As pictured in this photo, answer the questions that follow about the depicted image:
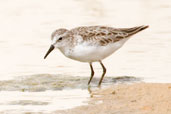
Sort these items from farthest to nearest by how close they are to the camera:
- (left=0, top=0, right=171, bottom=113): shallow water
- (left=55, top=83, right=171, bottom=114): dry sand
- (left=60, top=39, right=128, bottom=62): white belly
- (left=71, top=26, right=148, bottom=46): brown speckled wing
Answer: (left=71, top=26, right=148, bottom=46): brown speckled wing < (left=60, top=39, right=128, bottom=62): white belly < (left=0, top=0, right=171, bottom=113): shallow water < (left=55, top=83, right=171, bottom=114): dry sand

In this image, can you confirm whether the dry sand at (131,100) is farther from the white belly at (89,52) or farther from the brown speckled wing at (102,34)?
the brown speckled wing at (102,34)

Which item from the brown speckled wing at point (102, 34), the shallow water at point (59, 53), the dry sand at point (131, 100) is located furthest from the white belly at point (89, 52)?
the dry sand at point (131, 100)

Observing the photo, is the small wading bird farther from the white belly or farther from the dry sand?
the dry sand

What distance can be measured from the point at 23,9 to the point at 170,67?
6.38m

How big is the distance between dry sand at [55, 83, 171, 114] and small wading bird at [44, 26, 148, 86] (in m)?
0.96

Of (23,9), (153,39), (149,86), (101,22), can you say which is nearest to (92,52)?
(149,86)

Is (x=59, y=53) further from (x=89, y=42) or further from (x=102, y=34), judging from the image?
(x=89, y=42)

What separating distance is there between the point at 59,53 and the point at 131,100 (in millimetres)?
5101

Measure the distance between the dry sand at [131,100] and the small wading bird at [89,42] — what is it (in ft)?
3.16

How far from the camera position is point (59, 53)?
15.1 metres

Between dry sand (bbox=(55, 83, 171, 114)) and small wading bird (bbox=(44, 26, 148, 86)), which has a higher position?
small wading bird (bbox=(44, 26, 148, 86))

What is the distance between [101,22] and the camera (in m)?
17.0

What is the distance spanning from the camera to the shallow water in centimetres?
1175

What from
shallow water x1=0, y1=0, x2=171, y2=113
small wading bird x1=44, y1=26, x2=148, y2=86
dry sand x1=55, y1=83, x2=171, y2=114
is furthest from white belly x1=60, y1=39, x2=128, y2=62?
dry sand x1=55, y1=83, x2=171, y2=114
